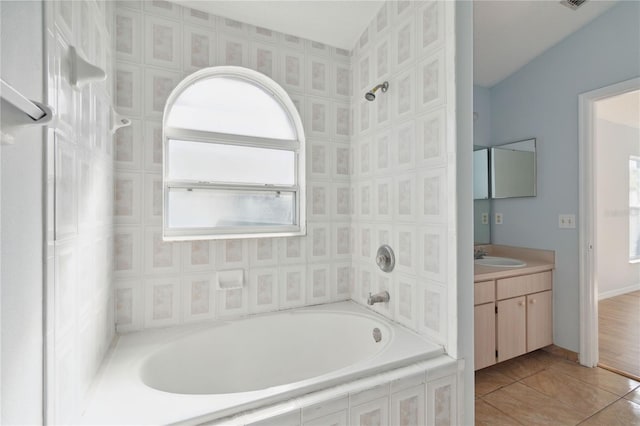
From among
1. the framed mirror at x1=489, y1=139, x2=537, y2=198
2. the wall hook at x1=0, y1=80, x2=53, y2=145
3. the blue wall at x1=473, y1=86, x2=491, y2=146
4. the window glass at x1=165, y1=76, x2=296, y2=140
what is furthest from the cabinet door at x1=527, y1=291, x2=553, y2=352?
the wall hook at x1=0, y1=80, x2=53, y2=145

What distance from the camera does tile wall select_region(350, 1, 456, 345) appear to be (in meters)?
1.41

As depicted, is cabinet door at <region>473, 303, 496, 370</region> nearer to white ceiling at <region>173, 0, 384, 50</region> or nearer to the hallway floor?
the hallway floor

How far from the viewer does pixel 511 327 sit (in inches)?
92.0

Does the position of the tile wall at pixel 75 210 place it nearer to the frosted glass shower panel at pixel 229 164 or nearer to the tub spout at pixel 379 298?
the frosted glass shower panel at pixel 229 164

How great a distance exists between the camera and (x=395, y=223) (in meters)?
1.74

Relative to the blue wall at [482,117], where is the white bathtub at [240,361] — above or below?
below

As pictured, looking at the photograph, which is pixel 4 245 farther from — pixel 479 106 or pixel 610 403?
Result: pixel 479 106

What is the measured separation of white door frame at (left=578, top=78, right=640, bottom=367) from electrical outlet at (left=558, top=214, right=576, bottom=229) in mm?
74

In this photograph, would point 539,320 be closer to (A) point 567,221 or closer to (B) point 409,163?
(A) point 567,221

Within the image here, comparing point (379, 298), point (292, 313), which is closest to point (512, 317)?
point (379, 298)

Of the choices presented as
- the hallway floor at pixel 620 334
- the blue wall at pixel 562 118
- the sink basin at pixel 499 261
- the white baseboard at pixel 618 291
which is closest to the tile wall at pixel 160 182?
the sink basin at pixel 499 261

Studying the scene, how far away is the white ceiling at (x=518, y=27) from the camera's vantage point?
2.25 metres

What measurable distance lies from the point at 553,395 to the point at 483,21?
2.82 m

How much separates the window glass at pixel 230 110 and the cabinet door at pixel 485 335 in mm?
1912
